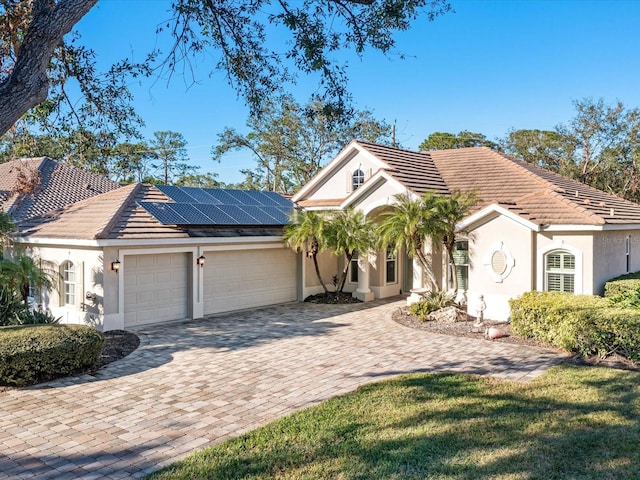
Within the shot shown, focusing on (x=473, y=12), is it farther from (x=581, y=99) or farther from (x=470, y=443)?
(x=581, y=99)

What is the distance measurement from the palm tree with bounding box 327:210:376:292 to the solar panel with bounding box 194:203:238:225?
371cm

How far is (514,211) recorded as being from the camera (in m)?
14.8

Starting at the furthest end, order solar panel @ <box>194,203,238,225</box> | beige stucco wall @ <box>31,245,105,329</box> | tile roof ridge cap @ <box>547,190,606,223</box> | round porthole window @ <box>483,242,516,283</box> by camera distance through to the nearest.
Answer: solar panel @ <box>194,203,238,225</box>
round porthole window @ <box>483,242,516,283</box>
tile roof ridge cap @ <box>547,190,606,223</box>
beige stucco wall @ <box>31,245,105,329</box>

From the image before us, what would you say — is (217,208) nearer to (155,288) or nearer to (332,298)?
(155,288)

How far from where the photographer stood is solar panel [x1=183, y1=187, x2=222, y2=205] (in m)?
19.2

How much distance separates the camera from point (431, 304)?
1584 cm

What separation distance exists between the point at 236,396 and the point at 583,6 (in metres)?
12.2

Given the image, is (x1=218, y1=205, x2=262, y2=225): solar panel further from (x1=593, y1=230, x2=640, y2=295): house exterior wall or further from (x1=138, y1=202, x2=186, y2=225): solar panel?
(x1=593, y1=230, x2=640, y2=295): house exterior wall

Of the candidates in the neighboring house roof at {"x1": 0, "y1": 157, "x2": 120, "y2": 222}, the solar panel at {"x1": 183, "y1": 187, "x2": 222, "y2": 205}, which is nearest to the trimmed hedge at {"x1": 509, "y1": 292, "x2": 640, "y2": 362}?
the solar panel at {"x1": 183, "y1": 187, "x2": 222, "y2": 205}

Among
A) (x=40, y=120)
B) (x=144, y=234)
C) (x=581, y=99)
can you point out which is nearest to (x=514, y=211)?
(x=144, y=234)

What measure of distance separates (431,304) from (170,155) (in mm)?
44322

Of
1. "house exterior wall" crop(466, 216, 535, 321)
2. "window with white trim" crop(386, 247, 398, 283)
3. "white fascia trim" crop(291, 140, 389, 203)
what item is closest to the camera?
"house exterior wall" crop(466, 216, 535, 321)

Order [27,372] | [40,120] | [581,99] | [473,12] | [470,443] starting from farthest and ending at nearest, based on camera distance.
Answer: [581,99] < [473,12] < [40,120] < [27,372] < [470,443]

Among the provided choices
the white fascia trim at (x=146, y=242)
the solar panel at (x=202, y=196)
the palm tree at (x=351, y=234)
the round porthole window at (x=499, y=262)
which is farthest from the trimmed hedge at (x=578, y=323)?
the solar panel at (x=202, y=196)
